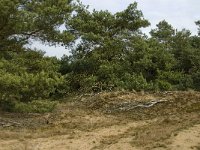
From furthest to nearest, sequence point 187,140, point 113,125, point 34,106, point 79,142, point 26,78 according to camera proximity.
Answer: point 34,106, point 26,78, point 113,125, point 79,142, point 187,140

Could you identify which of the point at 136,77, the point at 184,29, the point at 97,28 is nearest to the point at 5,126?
the point at 136,77

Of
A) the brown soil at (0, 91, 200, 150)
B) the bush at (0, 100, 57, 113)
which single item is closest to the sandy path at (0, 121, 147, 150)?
the brown soil at (0, 91, 200, 150)

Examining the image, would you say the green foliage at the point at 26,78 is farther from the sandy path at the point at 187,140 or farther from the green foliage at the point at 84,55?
the sandy path at the point at 187,140

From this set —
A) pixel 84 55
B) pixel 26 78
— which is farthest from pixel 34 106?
pixel 84 55

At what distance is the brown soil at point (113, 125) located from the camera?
10.1m

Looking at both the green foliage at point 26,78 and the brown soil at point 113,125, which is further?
the green foliage at point 26,78

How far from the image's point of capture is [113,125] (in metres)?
12.4

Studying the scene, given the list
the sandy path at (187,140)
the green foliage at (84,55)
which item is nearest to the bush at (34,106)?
the green foliage at (84,55)

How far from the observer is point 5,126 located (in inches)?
507

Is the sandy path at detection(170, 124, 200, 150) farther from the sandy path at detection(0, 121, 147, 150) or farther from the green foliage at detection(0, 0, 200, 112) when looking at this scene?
the green foliage at detection(0, 0, 200, 112)

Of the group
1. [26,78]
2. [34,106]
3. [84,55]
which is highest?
[84,55]

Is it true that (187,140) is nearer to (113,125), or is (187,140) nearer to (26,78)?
(113,125)

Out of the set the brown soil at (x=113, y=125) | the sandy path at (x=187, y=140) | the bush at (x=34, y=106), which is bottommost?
the sandy path at (x=187, y=140)

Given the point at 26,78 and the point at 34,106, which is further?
the point at 34,106
